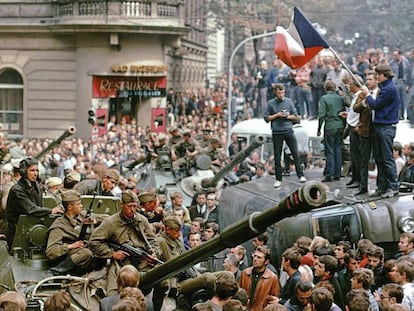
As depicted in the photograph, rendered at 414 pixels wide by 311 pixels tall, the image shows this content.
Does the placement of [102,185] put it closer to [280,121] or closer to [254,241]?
[254,241]

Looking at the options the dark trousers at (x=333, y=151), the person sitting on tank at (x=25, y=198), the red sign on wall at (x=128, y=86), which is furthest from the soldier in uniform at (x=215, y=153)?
the red sign on wall at (x=128, y=86)

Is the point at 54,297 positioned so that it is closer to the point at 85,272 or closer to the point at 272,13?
the point at 85,272

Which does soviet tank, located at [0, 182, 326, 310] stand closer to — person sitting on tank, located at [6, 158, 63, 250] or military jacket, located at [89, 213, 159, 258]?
military jacket, located at [89, 213, 159, 258]

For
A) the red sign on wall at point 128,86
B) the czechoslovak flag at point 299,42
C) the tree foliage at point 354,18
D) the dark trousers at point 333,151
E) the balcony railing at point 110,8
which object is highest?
the balcony railing at point 110,8

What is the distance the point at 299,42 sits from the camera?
15273mm

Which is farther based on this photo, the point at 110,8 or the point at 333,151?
the point at 110,8

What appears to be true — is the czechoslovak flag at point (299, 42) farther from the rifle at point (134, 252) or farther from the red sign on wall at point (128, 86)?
Answer: the red sign on wall at point (128, 86)

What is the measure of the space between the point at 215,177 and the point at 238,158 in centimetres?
66

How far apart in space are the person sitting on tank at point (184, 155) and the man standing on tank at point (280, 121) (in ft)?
15.5

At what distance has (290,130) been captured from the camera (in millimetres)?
15570

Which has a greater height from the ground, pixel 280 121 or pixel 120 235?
pixel 280 121

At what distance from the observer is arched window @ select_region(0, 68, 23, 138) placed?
41.9 meters

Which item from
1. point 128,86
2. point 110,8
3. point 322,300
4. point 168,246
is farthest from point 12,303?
point 128,86

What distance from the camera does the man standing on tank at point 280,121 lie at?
15.3 metres
